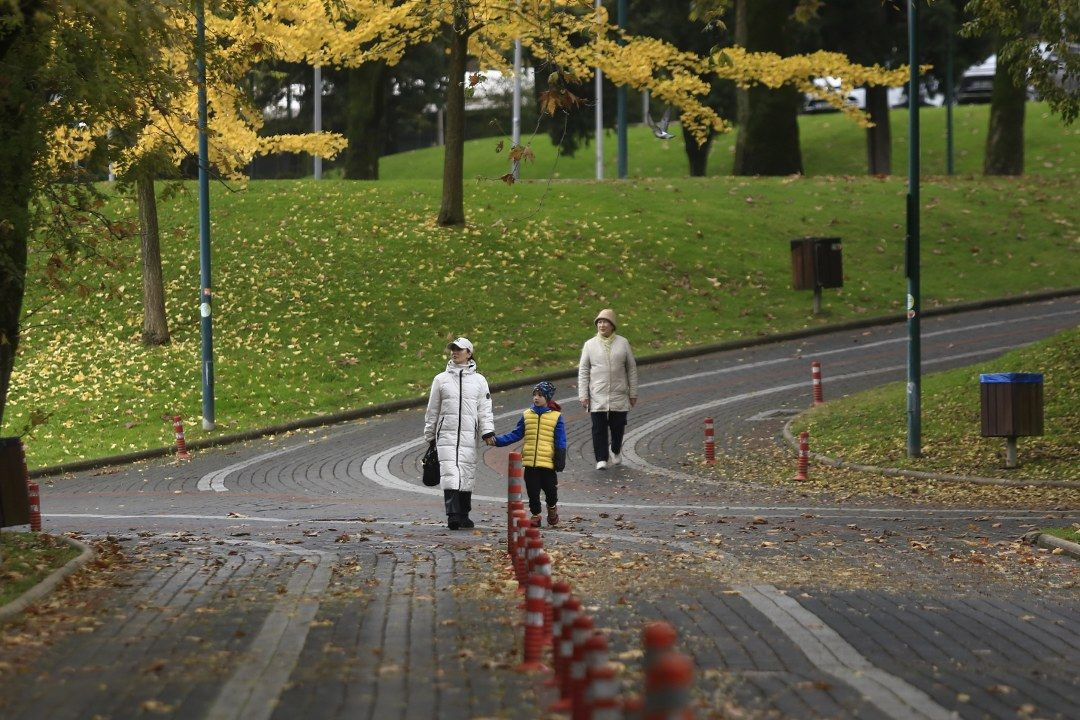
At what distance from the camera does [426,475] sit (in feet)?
46.5

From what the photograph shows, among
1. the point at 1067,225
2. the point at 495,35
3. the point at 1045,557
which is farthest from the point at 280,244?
the point at 1045,557

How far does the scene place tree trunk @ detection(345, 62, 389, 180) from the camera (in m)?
46.6

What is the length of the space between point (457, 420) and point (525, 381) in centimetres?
1334

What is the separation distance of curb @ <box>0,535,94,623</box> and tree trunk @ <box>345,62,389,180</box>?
3432cm

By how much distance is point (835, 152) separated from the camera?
62375 mm

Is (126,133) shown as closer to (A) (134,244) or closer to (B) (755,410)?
(B) (755,410)

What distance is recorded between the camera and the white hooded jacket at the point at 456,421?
559 inches

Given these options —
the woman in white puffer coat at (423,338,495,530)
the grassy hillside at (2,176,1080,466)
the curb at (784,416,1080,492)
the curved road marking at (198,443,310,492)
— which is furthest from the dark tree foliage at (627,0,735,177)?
the woman in white puffer coat at (423,338,495,530)

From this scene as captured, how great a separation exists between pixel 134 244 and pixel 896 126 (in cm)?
4039

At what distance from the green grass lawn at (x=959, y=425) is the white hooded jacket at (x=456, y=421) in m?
7.21

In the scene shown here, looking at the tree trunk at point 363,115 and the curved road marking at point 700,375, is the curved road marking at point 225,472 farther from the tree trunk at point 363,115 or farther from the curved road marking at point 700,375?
the tree trunk at point 363,115

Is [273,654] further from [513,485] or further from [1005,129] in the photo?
[1005,129]

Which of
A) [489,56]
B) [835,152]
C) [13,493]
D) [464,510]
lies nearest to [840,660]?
[464,510]

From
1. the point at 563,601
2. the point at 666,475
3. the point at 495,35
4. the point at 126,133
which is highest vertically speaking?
the point at 495,35
